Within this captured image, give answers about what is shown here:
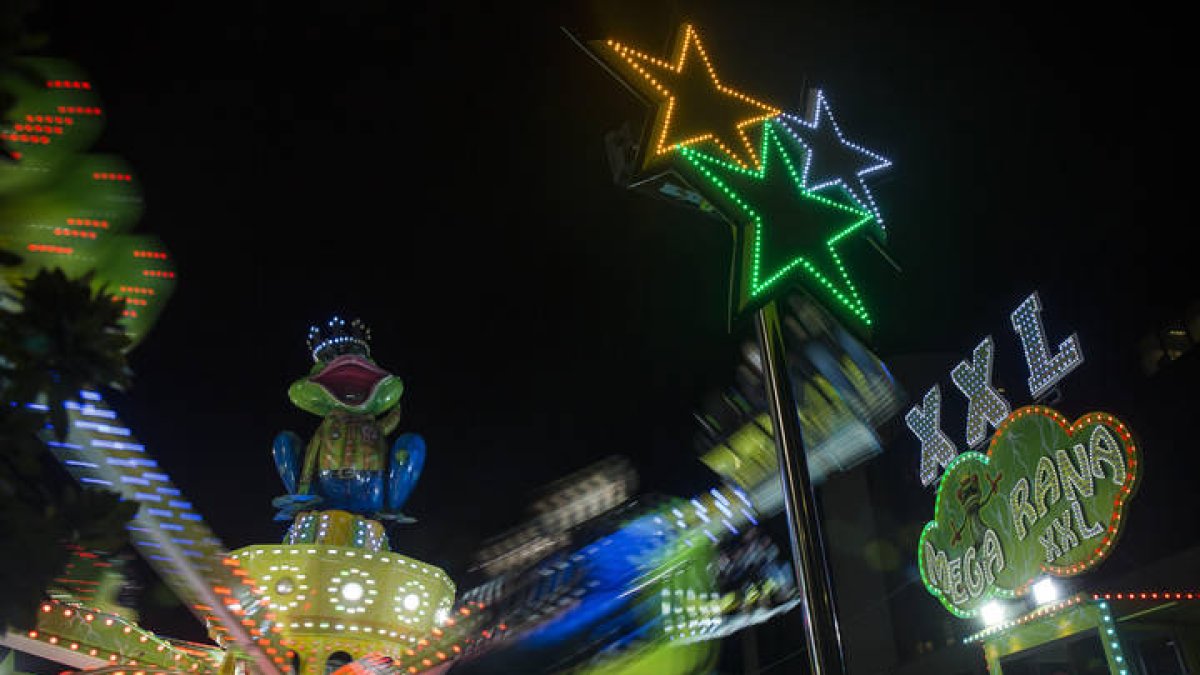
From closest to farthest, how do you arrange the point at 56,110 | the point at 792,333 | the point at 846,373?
the point at 56,110
the point at 846,373
the point at 792,333

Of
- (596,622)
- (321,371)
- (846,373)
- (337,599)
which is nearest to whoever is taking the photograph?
(846,373)

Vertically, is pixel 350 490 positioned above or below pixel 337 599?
above

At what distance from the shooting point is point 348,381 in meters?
8.45

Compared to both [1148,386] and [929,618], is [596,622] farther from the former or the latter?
[929,618]

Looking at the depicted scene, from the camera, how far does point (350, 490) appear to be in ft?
25.8

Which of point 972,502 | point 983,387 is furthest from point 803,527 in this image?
point 983,387

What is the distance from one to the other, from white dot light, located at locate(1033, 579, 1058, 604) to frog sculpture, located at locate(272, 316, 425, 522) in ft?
29.4

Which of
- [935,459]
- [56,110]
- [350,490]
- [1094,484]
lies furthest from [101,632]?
[935,459]

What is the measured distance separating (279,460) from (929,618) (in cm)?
1321

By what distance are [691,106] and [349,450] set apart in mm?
5956

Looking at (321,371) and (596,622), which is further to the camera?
(321,371)

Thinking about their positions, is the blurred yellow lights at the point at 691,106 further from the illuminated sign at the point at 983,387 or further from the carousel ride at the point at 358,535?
the illuminated sign at the point at 983,387

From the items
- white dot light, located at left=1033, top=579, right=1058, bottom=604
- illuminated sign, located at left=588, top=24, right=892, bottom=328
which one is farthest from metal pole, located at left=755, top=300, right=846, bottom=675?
white dot light, located at left=1033, top=579, right=1058, bottom=604

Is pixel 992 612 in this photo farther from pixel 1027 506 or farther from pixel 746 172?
pixel 746 172
